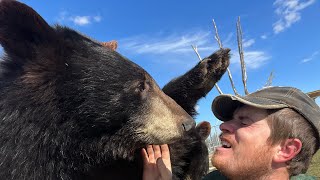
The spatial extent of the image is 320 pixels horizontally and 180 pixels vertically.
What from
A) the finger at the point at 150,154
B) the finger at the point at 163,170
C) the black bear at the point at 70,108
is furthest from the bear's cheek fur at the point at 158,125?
the finger at the point at 163,170

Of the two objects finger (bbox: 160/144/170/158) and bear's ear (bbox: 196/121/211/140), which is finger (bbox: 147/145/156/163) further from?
bear's ear (bbox: 196/121/211/140)

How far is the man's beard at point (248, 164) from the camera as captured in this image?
3322 millimetres

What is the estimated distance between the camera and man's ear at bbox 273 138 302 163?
129 inches

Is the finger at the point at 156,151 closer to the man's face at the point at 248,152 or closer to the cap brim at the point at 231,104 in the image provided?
the cap brim at the point at 231,104

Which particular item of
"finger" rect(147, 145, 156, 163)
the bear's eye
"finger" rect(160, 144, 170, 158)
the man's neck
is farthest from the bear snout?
the man's neck

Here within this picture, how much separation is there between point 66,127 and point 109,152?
0.50 meters

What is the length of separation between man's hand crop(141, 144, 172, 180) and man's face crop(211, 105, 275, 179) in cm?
57

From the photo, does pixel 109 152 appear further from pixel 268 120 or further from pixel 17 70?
pixel 268 120

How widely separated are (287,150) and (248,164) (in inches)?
14.0

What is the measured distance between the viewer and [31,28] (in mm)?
3613

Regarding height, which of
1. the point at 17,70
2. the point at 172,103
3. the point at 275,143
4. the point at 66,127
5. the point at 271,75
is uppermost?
the point at 271,75

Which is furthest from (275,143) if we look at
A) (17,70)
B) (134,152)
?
(17,70)

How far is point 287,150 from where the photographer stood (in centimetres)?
334

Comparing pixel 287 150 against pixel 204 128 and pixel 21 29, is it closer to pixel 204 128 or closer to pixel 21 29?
pixel 204 128
